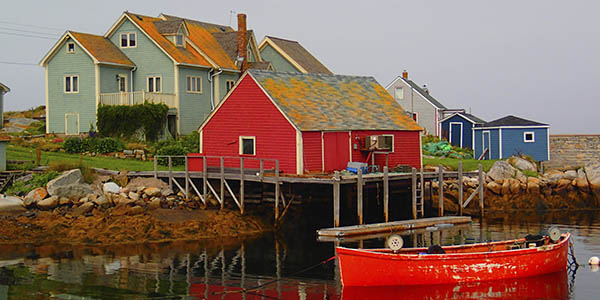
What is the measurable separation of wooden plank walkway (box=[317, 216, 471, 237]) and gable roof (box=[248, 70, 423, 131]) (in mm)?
5309

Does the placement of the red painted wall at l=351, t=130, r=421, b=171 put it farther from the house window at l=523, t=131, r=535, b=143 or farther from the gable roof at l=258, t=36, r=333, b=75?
the gable roof at l=258, t=36, r=333, b=75

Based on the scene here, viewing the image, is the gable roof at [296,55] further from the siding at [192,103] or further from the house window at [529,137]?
the house window at [529,137]

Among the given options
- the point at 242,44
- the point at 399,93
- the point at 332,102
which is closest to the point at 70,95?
the point at 242,44

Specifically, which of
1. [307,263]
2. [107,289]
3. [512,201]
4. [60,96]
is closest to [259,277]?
[307,263]

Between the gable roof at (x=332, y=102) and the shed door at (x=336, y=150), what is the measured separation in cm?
40

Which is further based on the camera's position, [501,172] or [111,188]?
[501,172]

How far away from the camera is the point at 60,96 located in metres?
52.2

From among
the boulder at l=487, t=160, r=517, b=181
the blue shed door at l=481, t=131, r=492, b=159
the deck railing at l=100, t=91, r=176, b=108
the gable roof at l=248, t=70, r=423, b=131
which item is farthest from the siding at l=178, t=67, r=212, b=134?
the boulder at l=487, t=160, r=517, b=181

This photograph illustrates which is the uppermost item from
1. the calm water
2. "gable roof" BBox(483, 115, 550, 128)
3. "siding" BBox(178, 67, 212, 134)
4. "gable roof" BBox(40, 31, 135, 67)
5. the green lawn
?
"gable roof" BBox(40, 31, 135, 67)

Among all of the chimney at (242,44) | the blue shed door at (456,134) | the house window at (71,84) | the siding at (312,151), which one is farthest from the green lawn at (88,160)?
the blue shed door at (456,134)

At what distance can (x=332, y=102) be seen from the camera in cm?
3900

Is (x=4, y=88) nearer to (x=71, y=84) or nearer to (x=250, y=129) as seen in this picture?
(x=71, y=84)

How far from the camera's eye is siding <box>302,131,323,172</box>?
35.1m

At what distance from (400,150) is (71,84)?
24396mm
